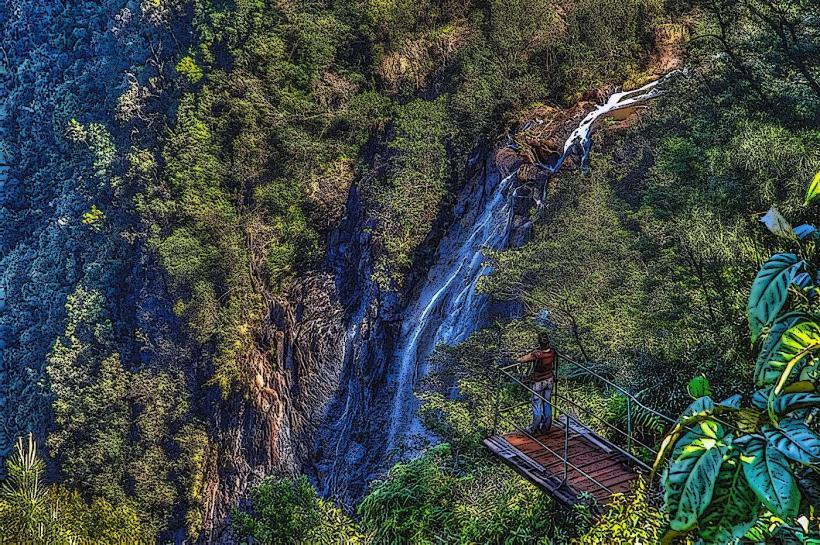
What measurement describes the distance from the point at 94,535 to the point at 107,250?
6901 millimetres

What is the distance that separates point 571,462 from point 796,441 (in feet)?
13.1

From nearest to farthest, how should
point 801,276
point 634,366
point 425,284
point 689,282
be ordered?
1. point 801,276
2. point 634,366
3. point 689,282
4. point 425,284

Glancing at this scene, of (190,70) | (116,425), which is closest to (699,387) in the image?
(116,425)

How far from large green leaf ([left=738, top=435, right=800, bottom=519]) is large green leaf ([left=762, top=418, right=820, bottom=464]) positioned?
0.06 feet

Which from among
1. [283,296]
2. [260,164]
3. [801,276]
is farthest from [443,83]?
[801,276]

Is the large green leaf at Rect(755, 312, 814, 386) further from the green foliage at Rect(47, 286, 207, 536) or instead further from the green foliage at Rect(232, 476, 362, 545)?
the green foliage at Rect(47, 286, 207, 536)

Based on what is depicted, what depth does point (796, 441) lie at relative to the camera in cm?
152

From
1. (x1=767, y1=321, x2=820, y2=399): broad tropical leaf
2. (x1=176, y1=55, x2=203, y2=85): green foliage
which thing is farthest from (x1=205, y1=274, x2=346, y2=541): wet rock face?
(x1=767, y1=321, x2=820, y2=399): broad tropical leaf

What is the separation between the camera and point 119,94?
2105 centimetres

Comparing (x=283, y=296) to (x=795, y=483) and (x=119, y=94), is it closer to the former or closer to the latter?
(x=119, y=94)

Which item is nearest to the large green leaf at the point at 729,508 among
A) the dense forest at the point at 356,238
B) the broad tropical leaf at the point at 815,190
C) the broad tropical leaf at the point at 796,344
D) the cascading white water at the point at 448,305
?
the broad tropical leaf at the point at 796,344

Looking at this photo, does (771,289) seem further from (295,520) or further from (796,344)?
(295,520)

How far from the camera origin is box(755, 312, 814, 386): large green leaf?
1701 mm

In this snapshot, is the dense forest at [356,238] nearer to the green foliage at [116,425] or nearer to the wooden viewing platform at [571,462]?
the green foliage at [116,425]
